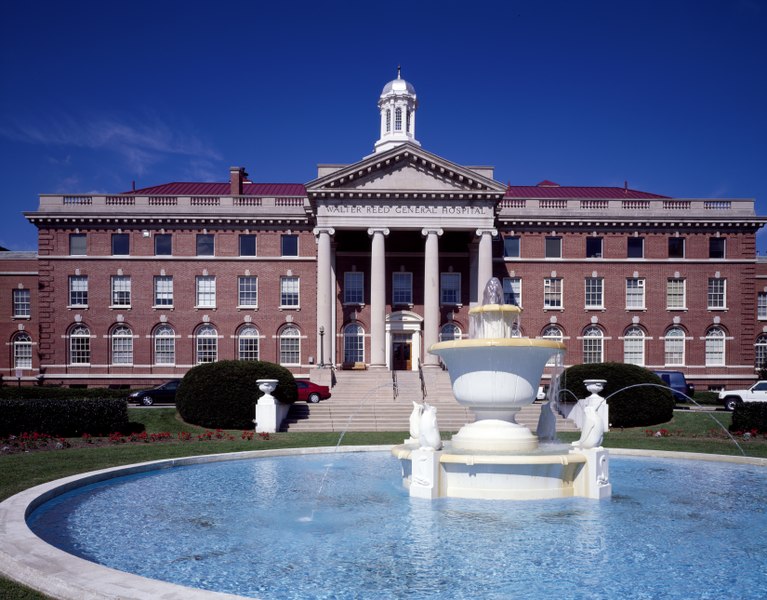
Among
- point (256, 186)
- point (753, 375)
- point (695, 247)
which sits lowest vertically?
point (753, 375)

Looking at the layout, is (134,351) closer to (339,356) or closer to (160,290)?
(160,290)

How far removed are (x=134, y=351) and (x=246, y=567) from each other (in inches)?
1831

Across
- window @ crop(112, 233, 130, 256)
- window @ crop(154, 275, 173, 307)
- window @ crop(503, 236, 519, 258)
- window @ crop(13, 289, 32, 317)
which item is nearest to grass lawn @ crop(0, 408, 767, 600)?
window @ crop(154, 275, 173, 307)

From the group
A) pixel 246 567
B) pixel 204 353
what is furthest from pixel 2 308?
pixel 246 567

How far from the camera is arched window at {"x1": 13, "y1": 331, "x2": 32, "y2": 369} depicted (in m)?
53.3

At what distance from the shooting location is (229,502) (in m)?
13.0

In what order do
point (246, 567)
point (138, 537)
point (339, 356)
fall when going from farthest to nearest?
point (339, 356) → point (138, 537) → point (246, 567)

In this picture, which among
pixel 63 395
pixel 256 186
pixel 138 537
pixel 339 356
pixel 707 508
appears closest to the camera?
pixel 138 537

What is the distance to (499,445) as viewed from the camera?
1393cm

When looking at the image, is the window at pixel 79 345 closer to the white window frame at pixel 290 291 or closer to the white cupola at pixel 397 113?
the white window frame at pixel 290 291

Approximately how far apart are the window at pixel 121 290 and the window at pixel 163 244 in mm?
2919

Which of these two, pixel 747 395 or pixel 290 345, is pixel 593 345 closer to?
pixel 747 395

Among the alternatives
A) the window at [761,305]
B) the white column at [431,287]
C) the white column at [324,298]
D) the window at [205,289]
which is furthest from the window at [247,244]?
the window at [761,305]

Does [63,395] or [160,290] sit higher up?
[160,290]
